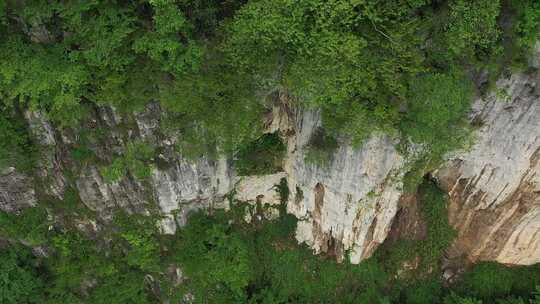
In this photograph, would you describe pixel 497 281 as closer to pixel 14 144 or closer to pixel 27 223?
pixel 27 223

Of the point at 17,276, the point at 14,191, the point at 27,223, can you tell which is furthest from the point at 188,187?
the point at 17,276

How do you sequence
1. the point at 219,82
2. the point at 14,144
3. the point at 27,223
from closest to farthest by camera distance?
1. the point at 219,82
2. the point at 14,144
3. the point at 27,223

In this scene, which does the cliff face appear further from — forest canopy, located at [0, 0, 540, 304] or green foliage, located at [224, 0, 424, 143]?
green foliage, located at [224, 0, 424, 143]

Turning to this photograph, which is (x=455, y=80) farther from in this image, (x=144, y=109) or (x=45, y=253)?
(x=45, y=253)

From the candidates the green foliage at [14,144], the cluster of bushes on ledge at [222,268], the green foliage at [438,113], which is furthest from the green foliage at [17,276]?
the green foliage at [438,113]

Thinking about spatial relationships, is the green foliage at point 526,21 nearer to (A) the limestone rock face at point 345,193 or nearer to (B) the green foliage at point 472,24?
(B) the green foliage at point 472,24

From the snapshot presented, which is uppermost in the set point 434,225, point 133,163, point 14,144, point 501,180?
point 14,144
